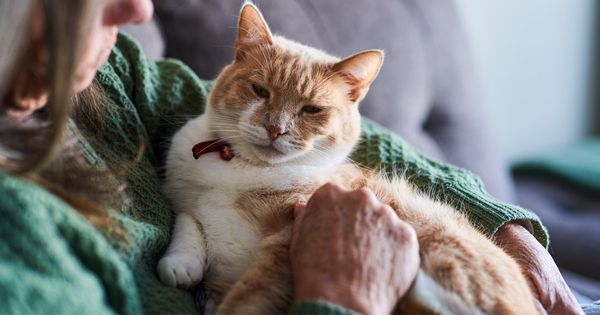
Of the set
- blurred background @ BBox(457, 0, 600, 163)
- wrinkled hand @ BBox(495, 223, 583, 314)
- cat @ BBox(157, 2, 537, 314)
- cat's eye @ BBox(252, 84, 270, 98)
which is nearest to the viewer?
cat @ BBox(157, 2, 537, 314)

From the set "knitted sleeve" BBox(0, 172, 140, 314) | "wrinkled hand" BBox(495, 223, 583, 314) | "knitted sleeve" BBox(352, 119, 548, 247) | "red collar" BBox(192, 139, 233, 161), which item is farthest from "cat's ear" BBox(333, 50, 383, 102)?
"knitted sleeve" BBox(0, 172, 140, 314)

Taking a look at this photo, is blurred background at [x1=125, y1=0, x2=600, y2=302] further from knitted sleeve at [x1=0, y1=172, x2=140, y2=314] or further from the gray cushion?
knitted sleeve at [x1=0, y1=172, x2=140, y2=314]

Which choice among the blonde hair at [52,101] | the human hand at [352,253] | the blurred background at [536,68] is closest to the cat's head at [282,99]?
the human hand at [352,253]

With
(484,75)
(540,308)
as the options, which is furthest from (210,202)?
(484,75)

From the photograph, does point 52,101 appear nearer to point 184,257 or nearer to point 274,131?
point 184,257

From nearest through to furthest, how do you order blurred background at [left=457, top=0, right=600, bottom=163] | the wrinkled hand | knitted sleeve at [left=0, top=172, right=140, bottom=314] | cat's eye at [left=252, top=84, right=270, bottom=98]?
Answer: knitted sleeve at [left=0, top=172, right=140, bottom=314]
the wrinkled hand
cat's eye at [left=252, top=84, right=270, bottom=98]
blurred background at [left=457, top=0, right=600, bottom=163]

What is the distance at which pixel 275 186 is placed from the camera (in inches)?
45.8

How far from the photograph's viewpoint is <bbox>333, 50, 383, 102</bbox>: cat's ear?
1.23 meters

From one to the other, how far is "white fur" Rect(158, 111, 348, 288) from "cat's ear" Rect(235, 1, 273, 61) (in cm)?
16

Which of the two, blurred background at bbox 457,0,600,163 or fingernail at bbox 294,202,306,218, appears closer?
fingernail at bbox 294,202,306,218

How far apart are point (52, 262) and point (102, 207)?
0.54 feet

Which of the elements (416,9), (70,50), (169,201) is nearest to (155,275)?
(169,201)

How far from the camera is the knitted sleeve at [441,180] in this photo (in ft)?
3.94

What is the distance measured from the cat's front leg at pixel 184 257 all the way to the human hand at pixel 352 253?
0.18 m
